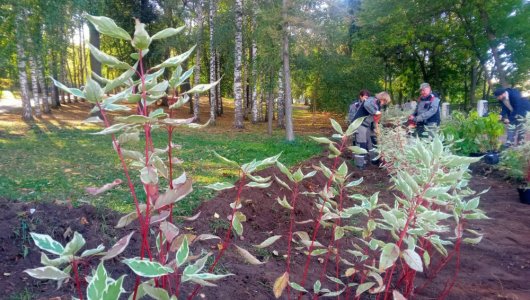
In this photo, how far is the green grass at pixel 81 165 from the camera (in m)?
4.75

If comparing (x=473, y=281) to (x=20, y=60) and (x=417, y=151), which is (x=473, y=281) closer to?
(x=417, y=151)

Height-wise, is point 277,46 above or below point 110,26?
above

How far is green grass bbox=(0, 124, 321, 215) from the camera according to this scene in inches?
187

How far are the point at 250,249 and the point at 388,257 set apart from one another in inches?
80.5

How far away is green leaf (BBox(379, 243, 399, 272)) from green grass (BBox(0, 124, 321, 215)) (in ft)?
10.0

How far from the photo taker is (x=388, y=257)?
1.39 meters

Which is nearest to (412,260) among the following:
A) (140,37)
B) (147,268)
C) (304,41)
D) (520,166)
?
(147,268)

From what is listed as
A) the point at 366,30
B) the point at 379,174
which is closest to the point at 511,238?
the point at 379,174

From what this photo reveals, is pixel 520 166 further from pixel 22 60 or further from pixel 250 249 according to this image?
pixel 22 60

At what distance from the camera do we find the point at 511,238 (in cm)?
397

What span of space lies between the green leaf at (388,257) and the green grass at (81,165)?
10.0 feet

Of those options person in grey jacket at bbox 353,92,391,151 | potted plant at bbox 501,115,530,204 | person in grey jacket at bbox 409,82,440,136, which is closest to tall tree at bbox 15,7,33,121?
person in grey jacket at bbox 353,92,391,151

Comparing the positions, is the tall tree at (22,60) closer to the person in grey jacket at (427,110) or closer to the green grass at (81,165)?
the green grass at (81,165)

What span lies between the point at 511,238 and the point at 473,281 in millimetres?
1369
